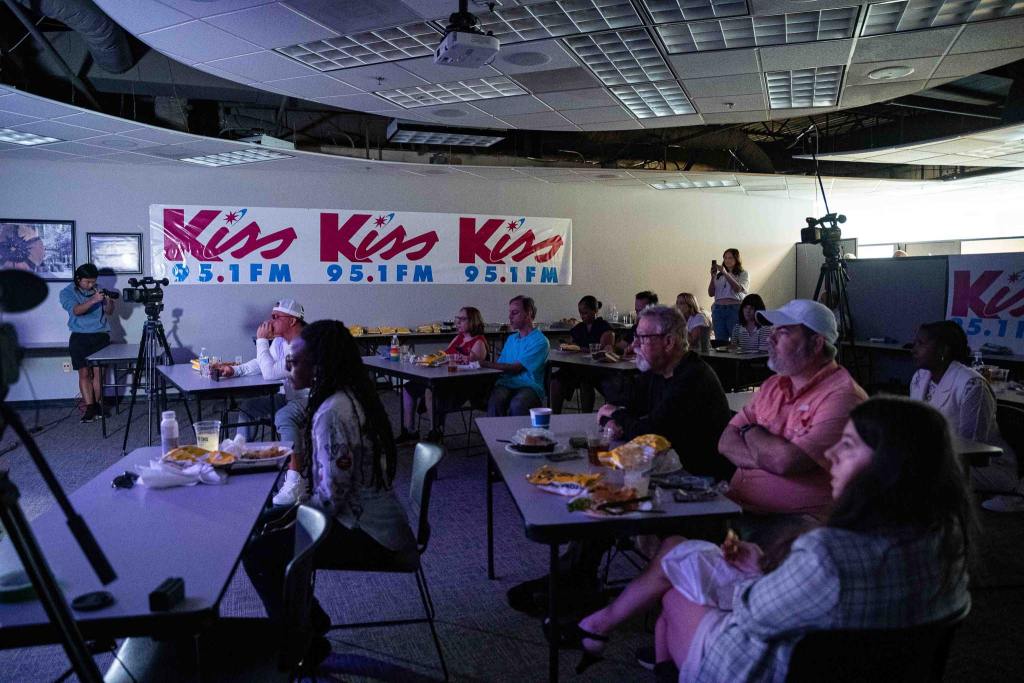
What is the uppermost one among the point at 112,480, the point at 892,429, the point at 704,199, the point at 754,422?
the point at 704,199

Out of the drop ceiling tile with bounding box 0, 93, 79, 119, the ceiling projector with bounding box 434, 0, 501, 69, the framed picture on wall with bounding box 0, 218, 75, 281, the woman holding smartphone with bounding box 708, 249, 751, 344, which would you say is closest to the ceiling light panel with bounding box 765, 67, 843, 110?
the ceiling projector with bounding box 434, 0, 501, 69

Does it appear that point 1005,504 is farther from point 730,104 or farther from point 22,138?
point 22,138

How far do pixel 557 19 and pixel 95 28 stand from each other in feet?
10.6

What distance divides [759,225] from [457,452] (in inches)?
302

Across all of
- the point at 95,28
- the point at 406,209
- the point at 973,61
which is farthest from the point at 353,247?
the point at 973,61

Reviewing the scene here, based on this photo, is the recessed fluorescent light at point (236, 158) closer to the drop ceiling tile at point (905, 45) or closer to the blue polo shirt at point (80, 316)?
the blue polo shirt at point (80, 316)

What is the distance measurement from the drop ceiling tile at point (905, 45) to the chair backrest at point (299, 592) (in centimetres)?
438

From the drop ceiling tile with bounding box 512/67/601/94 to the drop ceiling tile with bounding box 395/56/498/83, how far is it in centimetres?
28

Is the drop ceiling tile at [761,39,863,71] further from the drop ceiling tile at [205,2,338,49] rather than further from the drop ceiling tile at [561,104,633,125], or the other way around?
the drop ceiling tile at [205,2,338,49]

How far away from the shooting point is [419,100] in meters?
5.92

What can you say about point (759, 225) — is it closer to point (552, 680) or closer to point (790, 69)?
point (790, 69)

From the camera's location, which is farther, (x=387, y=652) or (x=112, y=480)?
(x=387, y=652)

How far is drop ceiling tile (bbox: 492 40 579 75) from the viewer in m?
4.45

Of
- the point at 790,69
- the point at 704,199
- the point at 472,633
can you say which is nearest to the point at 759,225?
the point at 704,199
